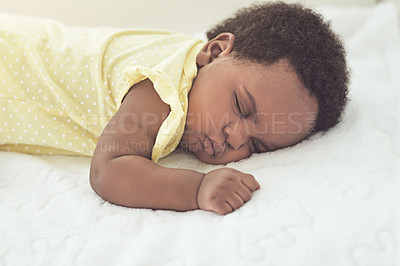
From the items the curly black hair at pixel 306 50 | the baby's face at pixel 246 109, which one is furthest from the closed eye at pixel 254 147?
the curly black hair at pixel 306 50

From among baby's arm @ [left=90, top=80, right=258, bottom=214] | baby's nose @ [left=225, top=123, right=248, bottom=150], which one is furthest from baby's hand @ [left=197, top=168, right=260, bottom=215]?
baby's nose @ [left=225, top=123, right=248, bottom=150]

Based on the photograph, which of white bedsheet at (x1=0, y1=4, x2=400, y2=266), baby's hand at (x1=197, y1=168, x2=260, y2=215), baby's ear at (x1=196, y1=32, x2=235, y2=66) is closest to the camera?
white bedsheet at (x1=0, y1=4, x2=400, y2=266)

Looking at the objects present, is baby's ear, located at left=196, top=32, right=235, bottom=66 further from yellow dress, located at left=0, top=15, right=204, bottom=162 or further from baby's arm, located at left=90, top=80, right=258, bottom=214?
baby's arm, located at left=90, top=80, right=258, bottom=214

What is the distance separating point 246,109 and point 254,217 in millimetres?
290

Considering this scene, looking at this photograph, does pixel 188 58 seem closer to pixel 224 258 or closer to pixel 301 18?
pixel 301 18

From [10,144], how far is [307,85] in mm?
708

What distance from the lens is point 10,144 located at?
988 mm

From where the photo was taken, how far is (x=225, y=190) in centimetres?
69

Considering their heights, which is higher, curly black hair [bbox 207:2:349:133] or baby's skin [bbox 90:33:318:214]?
curly black hair [bbox 207:2:349:133]

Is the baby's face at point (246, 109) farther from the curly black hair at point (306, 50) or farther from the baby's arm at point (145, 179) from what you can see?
the baby's arm at point (145, 179)

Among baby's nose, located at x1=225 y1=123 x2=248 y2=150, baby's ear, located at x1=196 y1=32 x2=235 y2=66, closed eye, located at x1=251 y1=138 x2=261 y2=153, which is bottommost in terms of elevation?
closed eye, located at x1=251 y1=138 x2=261 y2=153

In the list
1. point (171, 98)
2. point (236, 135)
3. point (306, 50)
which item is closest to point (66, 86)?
point (171, 98)

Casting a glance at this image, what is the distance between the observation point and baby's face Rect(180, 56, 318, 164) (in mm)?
857

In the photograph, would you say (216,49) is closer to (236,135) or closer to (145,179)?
(236,135)
